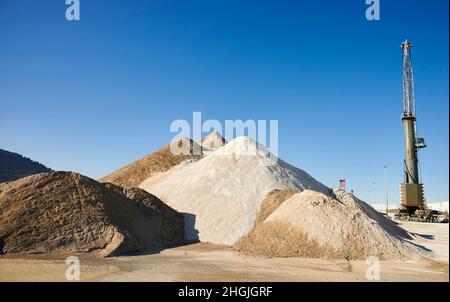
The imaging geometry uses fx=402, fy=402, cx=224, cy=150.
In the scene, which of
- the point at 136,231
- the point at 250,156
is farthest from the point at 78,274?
the point at 250,156

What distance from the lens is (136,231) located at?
2575 cm

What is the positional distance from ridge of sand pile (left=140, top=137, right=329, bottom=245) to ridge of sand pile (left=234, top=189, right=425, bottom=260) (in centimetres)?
317

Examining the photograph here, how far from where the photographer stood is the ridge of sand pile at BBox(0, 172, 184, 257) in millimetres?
21688

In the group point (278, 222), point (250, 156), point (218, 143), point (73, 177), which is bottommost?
point (278, 222)

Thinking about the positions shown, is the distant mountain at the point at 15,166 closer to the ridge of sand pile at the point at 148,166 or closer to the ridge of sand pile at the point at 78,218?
the ridge of sand pile at the point at 148,166

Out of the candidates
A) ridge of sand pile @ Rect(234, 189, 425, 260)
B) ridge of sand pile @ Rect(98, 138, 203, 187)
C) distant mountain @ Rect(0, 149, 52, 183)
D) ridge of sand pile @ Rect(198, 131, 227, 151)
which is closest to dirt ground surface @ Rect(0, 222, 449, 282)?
ridge of sand pile @ Rect(234, 189, 425, 260)

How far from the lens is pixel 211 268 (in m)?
18.2

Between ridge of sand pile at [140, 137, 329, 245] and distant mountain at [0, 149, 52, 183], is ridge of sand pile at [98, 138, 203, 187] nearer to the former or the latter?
ridge of sand pile at [140, 137, 329, 245]

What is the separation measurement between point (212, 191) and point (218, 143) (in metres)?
25.7

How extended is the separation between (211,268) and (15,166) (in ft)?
305

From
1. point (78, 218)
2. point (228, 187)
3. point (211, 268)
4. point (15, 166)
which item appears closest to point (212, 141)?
point (228, 187)

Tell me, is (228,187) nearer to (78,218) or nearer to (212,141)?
(78,218)

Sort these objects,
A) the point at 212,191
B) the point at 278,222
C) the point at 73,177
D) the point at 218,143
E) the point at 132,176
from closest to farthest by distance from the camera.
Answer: the point at 278,222 → the point at 73,177 → the point at 212,191 → the point at 132,176 → the point at 218,143

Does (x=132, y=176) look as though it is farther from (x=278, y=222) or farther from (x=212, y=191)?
(x=278, y=222)
